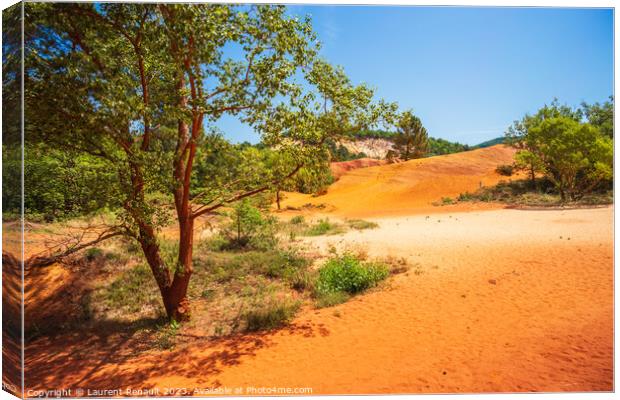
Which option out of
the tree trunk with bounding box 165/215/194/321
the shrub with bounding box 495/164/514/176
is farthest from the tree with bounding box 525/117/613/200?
the tree trunk with bounding box 165/215/194/321

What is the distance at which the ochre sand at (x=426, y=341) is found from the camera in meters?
4.57

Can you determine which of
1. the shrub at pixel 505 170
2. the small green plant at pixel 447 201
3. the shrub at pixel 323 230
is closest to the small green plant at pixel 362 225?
the shrub at pixel 323 230

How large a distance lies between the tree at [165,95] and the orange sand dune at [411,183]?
16003 millimetres

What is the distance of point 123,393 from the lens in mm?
4758

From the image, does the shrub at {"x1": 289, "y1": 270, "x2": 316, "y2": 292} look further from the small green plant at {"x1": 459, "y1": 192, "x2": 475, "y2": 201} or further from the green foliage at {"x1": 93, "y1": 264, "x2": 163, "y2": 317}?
the small green plant at {"x1": 459, "y1": 192, "x2": 475, "y2": 201}

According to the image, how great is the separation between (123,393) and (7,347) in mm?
1518

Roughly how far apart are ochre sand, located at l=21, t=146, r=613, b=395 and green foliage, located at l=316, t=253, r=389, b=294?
0.40 metres

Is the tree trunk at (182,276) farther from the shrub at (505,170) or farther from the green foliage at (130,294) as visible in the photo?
the shrub at (505,170)

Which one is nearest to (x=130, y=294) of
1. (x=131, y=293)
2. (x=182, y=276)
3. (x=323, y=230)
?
(x=131, y=293)

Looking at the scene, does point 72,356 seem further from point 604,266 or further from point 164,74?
point 604,266

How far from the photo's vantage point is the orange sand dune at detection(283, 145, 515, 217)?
25.6 meters

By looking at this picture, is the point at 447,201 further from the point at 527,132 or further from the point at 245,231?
the point at 245,231

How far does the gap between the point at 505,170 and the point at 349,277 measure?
24872mm

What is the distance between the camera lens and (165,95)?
548 centimetres
